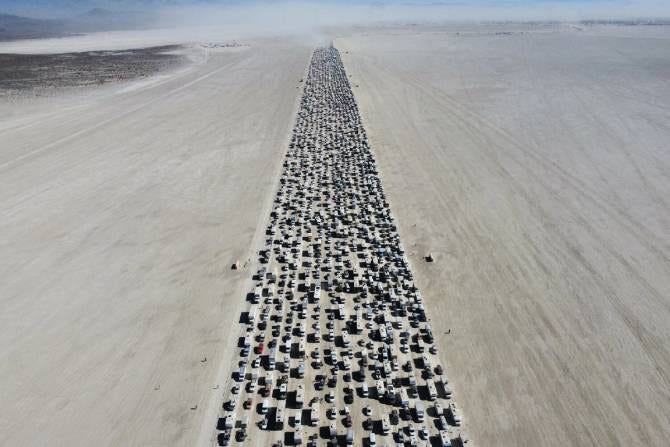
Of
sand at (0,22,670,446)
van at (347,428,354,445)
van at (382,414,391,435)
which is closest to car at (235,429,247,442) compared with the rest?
sand at (0,22,670,446)

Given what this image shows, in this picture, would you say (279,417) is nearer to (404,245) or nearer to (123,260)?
(404,245)

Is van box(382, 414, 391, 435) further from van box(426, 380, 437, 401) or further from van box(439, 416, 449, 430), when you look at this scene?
van box(426, 380, 437, 401)

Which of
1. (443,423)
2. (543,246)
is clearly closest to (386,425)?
(443,423)

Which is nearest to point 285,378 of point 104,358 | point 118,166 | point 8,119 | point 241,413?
point 241,413

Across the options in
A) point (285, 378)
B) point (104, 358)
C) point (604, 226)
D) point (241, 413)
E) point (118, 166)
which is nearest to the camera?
point (241, 413)

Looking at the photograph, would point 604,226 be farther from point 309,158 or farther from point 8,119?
point 8,119

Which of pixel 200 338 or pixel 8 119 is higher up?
pixel 8 119
